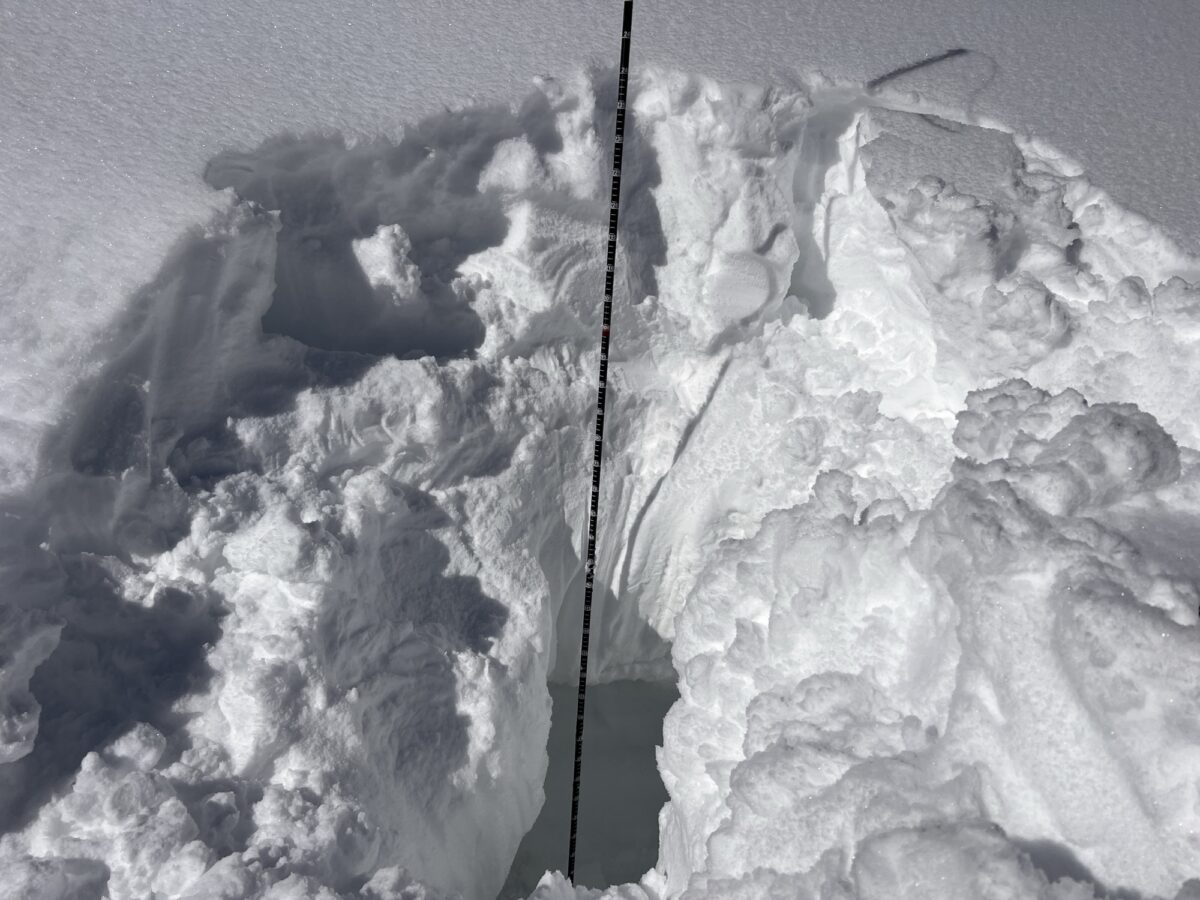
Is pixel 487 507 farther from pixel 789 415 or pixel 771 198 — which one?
pixel 771 198

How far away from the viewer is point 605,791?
4.24 m

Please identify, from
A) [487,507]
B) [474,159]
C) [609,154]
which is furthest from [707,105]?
[487,507]

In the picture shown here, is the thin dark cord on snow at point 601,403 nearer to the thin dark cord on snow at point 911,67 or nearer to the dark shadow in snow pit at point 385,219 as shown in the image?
the dark shadow in snow pit at point 385,219

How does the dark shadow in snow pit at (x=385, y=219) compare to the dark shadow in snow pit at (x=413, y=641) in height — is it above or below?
above

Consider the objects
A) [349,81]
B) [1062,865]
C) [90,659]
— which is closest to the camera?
[1062,865]

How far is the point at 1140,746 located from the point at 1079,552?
399 millimetres

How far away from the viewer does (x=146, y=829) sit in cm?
243

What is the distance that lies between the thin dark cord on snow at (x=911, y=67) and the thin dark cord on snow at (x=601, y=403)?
2.98 ft

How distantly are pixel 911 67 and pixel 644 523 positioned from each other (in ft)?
6.50

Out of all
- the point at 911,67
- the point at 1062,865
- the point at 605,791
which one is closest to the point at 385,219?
the point at 911,67

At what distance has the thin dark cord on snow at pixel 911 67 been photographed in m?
3.84

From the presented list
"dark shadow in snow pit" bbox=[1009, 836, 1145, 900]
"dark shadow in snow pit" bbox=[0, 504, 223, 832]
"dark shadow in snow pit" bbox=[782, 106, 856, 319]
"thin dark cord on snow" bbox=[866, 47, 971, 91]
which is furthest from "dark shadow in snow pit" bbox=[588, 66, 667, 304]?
"dark shadow in snow pit" bbox=[1009, 836, 1145, 900]

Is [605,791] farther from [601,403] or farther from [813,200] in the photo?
[813,200]

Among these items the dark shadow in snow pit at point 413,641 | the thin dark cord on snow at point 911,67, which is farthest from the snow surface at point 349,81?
the dark shadow in snow pit at point 413,641
